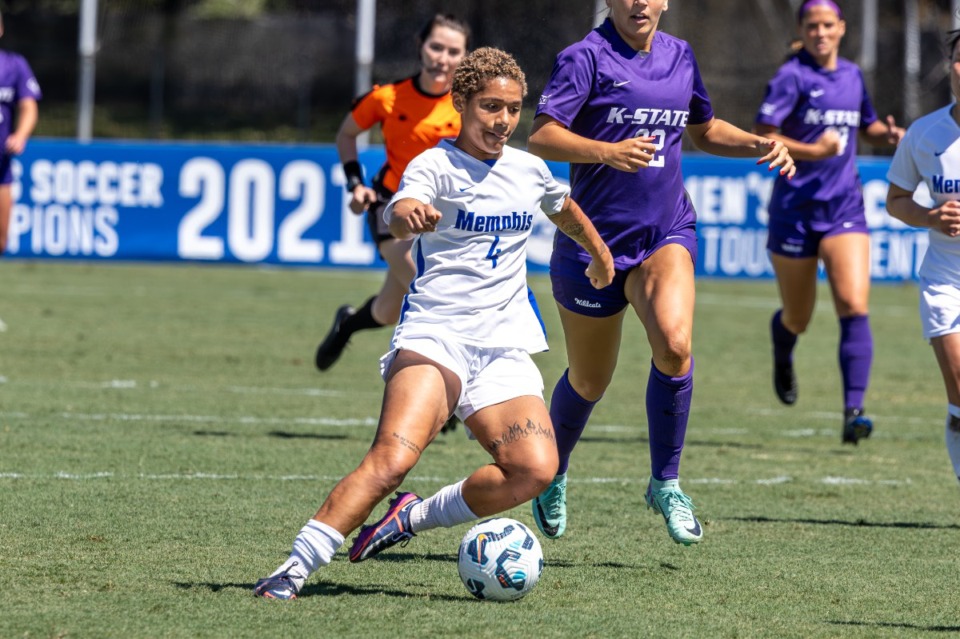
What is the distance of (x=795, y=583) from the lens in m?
5.32

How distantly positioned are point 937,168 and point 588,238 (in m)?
1.77

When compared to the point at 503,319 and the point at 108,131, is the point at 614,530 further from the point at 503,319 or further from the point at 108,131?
the point at 108,131

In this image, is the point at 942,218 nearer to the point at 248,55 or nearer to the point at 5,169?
the point at 5,169

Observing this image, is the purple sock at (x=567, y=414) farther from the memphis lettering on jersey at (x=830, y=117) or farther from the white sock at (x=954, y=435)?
the memphis lettering on jersey at (x=830, y=117)

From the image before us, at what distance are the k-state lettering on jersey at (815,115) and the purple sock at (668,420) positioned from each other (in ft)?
11.8

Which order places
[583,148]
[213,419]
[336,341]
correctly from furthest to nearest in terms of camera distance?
[336,341] < [213,419] < [583,148]

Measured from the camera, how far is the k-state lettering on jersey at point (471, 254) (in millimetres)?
5121

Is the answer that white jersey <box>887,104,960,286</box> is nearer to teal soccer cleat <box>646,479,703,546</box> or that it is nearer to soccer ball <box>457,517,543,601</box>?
teal soccer cleat <box>646,479,703,546</box>

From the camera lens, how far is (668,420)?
6.02 m

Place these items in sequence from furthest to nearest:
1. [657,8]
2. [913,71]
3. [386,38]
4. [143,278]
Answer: [386,38], [913,71], [143,278], [657,8]

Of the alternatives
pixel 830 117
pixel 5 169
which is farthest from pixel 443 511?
pixel 5 169

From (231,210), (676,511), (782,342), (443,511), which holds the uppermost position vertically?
(443,511)

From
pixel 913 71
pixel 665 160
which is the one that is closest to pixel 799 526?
pixel 665 160

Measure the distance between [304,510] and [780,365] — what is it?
4.60 meters
